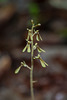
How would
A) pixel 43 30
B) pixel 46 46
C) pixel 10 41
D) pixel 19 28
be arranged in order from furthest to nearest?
pixel 19 28 → pixel 43 30 → pixel 10 41 → pixel 46 46

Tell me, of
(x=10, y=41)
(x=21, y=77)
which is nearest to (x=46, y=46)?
(x=10, y=41)

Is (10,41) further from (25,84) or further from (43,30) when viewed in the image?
(25,84)

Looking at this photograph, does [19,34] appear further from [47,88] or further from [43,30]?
[47,88]

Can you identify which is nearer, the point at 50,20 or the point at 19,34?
the point at 19,34

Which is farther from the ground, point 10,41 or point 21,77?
point 21,77

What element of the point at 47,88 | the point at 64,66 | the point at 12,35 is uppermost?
the point at 47,88

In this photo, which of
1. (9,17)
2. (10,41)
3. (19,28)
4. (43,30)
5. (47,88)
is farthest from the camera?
(9,17)
